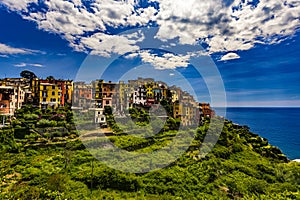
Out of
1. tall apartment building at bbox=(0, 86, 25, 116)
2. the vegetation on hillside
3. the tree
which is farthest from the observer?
the tree

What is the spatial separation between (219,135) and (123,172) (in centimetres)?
788

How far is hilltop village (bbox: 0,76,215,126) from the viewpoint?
13.9m

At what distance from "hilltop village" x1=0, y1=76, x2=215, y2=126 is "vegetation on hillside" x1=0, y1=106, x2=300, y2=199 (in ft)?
7.87

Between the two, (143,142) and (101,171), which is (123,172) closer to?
(101,171)

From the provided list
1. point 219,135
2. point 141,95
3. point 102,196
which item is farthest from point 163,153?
point 141,95

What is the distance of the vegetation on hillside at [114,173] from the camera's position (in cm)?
655

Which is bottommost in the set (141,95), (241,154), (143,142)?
(241,154)

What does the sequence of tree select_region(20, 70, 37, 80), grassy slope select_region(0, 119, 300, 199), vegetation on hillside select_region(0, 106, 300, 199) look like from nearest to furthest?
1. grassy slope select_region(0, 119, 300, 199)
2. vegetation on hillside select_region(0, 106, 300, 199)
3. tree select_region(20, 70, 37, 80)

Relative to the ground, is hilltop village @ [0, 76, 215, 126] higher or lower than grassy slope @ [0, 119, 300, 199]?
higher

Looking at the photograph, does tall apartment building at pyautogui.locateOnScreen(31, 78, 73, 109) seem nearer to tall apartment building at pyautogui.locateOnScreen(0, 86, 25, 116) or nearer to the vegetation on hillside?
tall apartment building at pyautogui.locateOnScreen(0, 86, 25, 116)

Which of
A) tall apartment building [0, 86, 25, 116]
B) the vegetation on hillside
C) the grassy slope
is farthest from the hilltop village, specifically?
the grassy slope

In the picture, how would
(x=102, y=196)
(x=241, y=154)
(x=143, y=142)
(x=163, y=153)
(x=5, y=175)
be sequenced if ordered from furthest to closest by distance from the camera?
1. (x=241, y=154)
2. (x=143, y=142)
3. (x=163, y=153)
4. (x=5, y=175)
5. (x=102, y=196)

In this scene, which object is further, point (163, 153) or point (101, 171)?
point (163, 153)

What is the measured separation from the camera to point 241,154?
1223 cm
